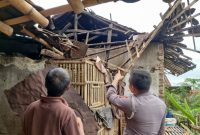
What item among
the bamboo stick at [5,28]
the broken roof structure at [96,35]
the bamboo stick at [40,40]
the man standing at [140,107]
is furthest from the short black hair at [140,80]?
the bamboo stick at [40,40]

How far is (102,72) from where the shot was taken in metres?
6.89

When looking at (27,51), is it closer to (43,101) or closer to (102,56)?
(43,101)

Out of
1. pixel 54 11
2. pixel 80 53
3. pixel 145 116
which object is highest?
pixel 54 11

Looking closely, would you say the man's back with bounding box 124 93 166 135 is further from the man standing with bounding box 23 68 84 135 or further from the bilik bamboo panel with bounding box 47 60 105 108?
the bilik bamboo panel with bounding box 47 60 105 108

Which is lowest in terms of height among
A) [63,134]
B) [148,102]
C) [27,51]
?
[63,134]

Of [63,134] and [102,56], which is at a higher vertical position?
→ [102,56]

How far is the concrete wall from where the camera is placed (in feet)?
14.2

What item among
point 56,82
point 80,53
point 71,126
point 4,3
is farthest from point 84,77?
point 71,126

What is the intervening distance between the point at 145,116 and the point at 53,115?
1028mm

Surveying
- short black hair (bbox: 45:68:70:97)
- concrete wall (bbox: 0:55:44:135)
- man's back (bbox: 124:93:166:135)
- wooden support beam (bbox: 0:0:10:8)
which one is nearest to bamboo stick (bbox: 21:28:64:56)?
concrete wall (bbox: 0:55:44:135)

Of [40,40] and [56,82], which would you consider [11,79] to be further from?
[56,82]

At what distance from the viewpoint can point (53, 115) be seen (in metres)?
2.32

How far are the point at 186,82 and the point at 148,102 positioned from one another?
45.0ft

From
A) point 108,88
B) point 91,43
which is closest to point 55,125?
point 108,88
